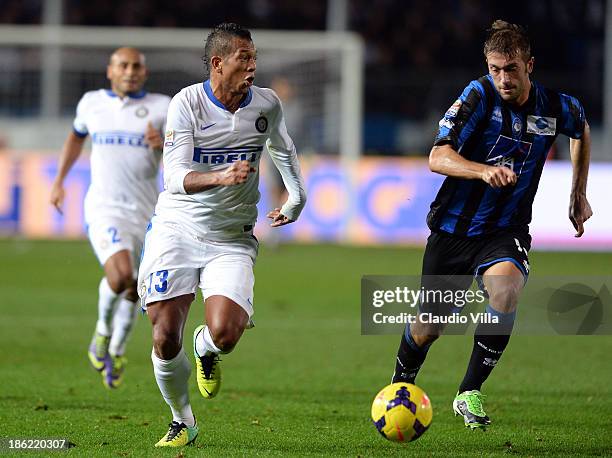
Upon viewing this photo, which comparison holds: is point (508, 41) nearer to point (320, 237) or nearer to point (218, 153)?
point (218, 153)

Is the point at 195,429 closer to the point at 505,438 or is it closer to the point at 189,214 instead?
the point at 189,214

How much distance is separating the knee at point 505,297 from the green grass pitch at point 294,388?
74cm

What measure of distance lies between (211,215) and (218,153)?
1.28 feet

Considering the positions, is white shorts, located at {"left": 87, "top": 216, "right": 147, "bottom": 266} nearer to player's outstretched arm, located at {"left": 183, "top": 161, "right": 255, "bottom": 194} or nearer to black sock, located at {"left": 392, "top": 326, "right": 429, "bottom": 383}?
black sock, located at {"left": 392, "top": 326, "right": 429, "bottom": 383}

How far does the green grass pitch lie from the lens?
20.6 feet

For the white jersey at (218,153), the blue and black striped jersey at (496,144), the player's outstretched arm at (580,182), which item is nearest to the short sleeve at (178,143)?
the white jersey at (218,153)

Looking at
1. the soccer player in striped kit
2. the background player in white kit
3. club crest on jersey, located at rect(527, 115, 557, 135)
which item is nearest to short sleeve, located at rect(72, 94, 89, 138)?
the background player in white kit

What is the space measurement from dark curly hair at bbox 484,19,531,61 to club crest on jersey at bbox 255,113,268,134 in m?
1.30

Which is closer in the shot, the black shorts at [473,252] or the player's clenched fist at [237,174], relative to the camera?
the player's clenched fist at [237,174]

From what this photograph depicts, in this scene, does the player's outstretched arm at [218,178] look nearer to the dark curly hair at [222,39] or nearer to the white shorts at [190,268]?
the white shorts at [190,268]

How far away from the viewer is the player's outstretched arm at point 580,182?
678cm

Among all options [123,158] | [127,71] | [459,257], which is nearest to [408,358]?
[459,257]

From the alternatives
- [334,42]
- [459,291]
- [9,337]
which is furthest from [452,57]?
[459,291]

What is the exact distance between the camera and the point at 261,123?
6.27 meters
